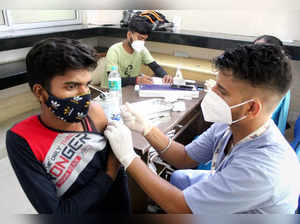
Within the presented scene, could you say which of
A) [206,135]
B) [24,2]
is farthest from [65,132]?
[206,135]

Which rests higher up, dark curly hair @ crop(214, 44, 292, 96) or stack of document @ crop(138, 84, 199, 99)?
dark curly hair @ crop(214, 44, 292, 96)

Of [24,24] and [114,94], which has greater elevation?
[24,24]

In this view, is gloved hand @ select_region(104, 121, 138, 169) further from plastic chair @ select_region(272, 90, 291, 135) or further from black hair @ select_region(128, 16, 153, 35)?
black hair @ select_region(128, 16, 153, 35)

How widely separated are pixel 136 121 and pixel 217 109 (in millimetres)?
513

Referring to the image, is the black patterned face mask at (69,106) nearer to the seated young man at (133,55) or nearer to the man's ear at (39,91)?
the man's ear at (39,91)

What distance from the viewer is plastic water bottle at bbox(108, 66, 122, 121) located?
4.88ft

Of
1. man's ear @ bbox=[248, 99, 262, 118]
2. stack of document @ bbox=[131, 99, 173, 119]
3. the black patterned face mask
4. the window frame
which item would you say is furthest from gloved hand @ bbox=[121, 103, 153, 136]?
the window frame

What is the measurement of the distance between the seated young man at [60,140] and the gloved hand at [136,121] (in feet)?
1.25

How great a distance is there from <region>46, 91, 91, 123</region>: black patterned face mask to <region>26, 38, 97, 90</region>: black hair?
6 centimetres

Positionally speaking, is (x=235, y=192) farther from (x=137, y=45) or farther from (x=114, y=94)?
(x=137, y=45)

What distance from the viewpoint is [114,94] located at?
1.87m

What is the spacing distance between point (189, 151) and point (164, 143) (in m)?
0.18

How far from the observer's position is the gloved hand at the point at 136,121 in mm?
1383

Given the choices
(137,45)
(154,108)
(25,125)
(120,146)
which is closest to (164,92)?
(154,108)
